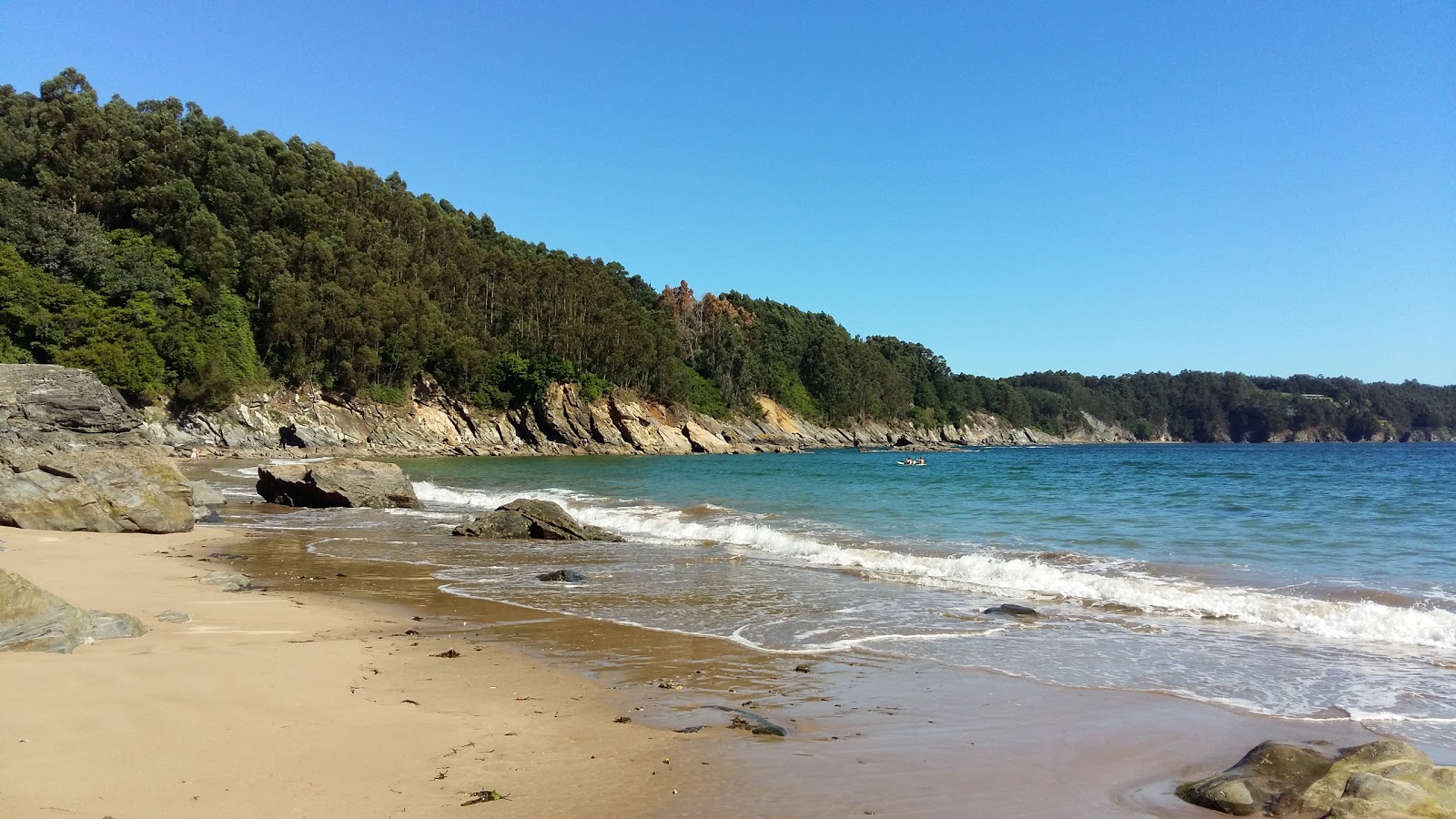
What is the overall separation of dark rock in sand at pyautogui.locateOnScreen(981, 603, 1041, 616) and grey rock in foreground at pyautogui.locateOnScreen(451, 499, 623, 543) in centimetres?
900

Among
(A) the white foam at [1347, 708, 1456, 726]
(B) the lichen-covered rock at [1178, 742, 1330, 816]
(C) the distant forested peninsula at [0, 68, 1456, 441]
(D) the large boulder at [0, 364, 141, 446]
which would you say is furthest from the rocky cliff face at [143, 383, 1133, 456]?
(A) the white foam at [1347, 708, 1456, 726]

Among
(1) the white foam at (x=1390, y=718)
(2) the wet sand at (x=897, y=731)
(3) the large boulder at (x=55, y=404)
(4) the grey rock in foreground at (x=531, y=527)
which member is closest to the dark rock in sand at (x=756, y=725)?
(2) the wet sand at (x=897, y=731)

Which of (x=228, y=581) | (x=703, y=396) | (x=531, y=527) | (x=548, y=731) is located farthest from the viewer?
(x=703, y=396)

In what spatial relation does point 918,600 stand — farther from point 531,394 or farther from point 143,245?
point 531,394

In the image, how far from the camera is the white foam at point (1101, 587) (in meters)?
8.87

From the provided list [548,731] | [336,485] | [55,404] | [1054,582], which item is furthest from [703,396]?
[548,731]

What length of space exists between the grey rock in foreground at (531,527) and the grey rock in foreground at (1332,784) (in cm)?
1367

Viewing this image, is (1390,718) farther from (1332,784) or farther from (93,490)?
(93,490)

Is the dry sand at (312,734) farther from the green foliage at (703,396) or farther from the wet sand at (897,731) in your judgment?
the green foliage at (703,396)

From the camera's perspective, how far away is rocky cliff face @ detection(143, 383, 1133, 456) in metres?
55.8

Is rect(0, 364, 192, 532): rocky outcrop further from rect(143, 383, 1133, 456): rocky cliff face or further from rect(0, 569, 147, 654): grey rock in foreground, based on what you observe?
rect(143, 383, 1133, 456): rocky cliff face

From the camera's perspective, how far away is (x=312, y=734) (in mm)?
4688

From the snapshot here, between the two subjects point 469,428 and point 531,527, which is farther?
point 469,428

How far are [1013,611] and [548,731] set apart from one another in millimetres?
6600
